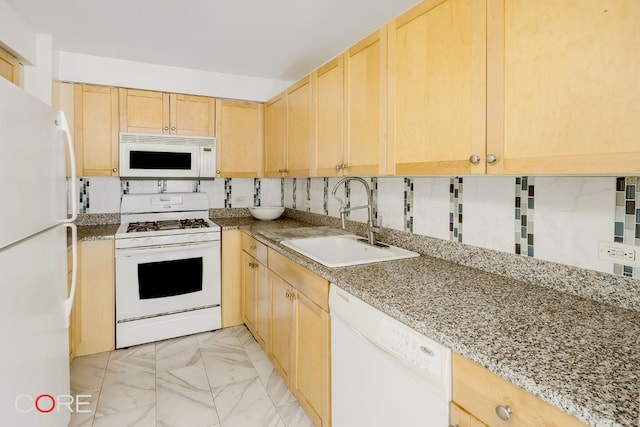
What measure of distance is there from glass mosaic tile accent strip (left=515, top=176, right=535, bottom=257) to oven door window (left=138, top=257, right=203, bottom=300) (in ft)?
7.42

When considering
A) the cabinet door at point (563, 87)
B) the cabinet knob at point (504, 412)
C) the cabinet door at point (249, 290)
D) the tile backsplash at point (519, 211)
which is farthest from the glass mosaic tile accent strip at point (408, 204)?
the cabinet knob at point (504, 412)

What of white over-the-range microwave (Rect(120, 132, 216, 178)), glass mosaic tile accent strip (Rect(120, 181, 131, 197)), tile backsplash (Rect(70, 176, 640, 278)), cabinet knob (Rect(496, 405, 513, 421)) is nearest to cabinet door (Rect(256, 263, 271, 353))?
tile backsplash (Rect(70, 176, 640, 278))

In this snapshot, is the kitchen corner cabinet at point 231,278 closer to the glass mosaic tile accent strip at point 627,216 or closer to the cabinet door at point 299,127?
the cabinet door at point 299,127

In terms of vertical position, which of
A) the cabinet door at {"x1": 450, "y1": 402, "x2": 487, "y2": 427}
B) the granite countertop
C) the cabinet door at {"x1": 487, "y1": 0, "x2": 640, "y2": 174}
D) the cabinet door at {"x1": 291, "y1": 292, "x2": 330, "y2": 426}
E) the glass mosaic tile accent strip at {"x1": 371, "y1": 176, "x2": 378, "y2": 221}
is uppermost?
the cabinet door at {"x1": 487, "y1": 0, "x2": 640, "y2": 174}

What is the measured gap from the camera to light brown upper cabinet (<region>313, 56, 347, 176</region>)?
1.98 metres

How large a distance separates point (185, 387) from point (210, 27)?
2.28 m

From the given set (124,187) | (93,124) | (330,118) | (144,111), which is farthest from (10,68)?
(330,118)

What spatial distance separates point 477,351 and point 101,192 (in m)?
3.22

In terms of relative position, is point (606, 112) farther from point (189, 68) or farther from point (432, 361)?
point (189, 68)

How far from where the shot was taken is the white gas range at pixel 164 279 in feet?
8.46

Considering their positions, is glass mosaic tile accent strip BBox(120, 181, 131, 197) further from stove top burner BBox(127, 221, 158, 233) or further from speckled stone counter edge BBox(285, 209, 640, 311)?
speckled stone counter edge BBox(285, 209, 640, 311)

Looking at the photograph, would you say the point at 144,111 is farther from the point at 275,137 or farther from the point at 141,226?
the point at 275,137

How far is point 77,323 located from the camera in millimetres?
2438

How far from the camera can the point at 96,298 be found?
99.3 inches
